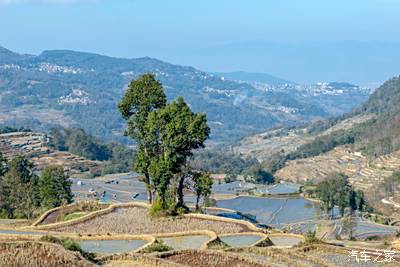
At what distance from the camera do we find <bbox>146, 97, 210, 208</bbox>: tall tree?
27.0m

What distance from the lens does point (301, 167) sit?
92.8 meters

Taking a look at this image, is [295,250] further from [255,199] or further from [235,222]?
[255,199]

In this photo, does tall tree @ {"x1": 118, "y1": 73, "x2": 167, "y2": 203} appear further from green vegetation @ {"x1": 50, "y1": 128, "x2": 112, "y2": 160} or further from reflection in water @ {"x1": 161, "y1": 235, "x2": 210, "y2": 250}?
green vegetation @ {"x1": 50, "y1": 128, "x2": 112, "y2": 160}

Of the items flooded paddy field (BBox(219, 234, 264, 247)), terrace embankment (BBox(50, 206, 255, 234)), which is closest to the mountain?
terrace embankment (BBox(50, 206, 255, 234))

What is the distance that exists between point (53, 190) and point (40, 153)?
5234cm

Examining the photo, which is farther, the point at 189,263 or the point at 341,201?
the point at 341,201

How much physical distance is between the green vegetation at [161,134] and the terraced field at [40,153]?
2041 inches

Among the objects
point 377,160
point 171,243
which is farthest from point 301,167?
point 171,243

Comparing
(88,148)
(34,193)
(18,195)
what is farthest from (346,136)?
(18,195)

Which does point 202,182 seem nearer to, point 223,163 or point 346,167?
point 346,167

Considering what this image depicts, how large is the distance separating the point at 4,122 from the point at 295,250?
169m

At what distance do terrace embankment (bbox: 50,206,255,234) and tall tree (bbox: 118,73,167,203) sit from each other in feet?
7.76

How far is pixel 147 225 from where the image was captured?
25.9 metres

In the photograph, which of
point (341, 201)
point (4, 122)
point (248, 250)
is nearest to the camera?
point (248, 250)
